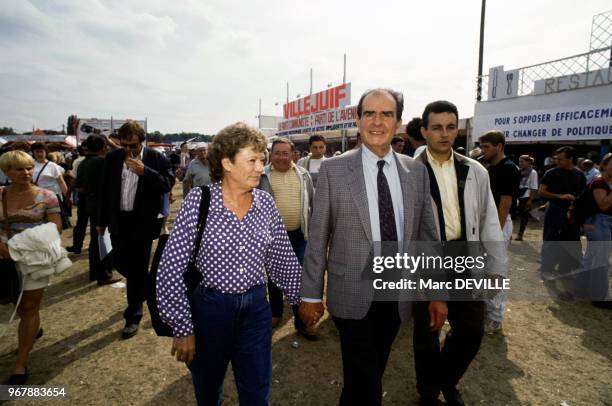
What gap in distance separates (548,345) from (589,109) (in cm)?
980

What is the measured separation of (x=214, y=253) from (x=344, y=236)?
775 mm

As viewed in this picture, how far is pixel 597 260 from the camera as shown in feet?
16.8

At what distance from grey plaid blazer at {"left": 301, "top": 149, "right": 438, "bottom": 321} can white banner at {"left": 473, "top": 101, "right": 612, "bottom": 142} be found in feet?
37.3

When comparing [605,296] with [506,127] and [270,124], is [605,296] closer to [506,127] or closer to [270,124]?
[506,127]

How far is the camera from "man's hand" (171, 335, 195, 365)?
1858 millimetres

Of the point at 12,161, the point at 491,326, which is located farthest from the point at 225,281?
the point at 491,326

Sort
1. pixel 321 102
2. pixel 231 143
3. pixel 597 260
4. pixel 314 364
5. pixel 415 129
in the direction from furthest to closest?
1. pixel 321 102
2. pixel 597 260
3. pixel 415 129
4. pixel 314 364
5. pixel 231 143

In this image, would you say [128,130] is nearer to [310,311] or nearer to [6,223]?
[6,223]

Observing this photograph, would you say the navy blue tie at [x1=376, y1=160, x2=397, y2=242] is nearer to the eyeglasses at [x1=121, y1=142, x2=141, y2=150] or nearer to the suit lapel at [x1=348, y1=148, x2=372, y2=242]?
the suit lapel at [x1=348, y1=148, x2=372, y2=242]

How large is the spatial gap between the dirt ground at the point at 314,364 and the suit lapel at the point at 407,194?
172 centimetres

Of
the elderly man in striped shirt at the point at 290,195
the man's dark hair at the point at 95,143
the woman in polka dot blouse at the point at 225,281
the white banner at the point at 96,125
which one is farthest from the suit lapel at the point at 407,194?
the white banner at the point at 96,125

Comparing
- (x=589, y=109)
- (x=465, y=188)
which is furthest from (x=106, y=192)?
(x=589, y=109)

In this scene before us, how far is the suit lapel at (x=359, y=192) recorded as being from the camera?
6.81 feet

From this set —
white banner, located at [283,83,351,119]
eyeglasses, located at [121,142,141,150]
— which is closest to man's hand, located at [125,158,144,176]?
eyeglasses, located at [121,142,141,150]
